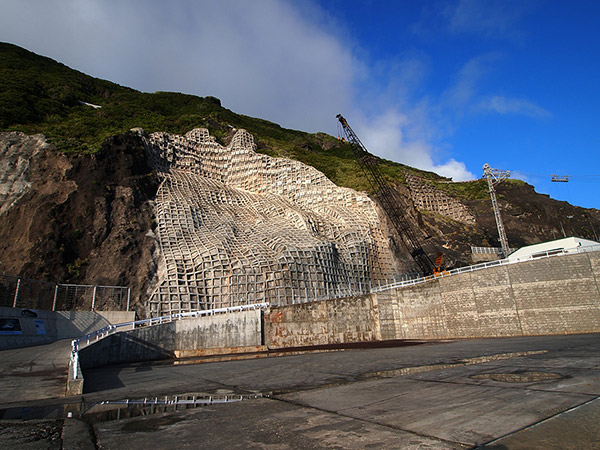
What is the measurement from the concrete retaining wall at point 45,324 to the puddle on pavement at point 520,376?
23492 mm

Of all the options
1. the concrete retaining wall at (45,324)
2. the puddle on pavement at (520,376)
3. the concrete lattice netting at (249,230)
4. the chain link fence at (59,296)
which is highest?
the concrete lattice netting at (249,230)

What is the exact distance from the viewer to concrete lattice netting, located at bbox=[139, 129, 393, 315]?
36750mm

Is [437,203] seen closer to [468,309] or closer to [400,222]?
[400,222]

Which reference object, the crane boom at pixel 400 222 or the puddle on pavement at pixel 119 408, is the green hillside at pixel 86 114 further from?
the puddle on pavement at pixel 119 408

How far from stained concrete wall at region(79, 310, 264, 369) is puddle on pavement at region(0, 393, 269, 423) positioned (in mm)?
17480

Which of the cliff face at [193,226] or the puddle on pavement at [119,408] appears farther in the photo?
the cliff face at [193,226]

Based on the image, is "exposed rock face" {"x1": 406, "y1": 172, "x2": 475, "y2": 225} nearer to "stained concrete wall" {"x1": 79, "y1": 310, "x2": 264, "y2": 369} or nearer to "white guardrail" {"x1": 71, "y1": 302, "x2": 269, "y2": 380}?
"white guardrail" {"x1": 71, "y1": 302, "x2": 269, "y2": 380}

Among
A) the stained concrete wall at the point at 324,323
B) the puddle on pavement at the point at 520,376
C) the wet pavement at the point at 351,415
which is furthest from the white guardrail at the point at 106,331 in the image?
the puddle on pavement at the point at 520,376

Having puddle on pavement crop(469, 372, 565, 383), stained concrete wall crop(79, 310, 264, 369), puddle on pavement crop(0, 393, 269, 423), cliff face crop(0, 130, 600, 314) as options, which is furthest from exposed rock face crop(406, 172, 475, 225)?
puddle on pavement crop(0, 393, 269, 423)

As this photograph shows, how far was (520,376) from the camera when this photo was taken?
6.14m

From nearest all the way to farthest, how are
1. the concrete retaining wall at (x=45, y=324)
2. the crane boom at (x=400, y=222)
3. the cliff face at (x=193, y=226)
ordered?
the concrete retaining wall at (x=45, y=324) → the cliff face at (x=193, y=226) → the crane boom at (x=400, y=222)

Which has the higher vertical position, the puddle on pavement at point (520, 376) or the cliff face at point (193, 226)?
the cliff face at point (193, 226)

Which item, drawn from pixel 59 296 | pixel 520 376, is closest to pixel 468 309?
pixel 520 376

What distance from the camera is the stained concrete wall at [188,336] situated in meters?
23.0
